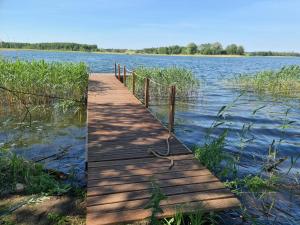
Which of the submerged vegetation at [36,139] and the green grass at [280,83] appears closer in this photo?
the submerged vegetation at [36,139]

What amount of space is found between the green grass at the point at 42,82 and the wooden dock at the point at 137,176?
5328 millimetres

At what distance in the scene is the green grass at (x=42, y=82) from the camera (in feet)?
39.9

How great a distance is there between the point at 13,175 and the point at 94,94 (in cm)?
748

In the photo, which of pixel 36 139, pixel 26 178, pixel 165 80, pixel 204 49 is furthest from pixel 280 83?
pixel 204 49

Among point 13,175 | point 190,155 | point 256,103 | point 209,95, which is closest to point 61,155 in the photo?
point 13,175

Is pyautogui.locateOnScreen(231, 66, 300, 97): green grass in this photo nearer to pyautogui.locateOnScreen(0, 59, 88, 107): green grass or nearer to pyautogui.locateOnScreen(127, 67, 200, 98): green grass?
pyautogui.locateOnScreen(127, 67, 200, 98): green grass

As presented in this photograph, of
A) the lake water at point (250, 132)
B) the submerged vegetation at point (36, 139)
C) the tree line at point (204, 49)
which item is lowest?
the lake water at point (250, 132)

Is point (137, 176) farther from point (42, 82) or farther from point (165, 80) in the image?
point (165, 80)

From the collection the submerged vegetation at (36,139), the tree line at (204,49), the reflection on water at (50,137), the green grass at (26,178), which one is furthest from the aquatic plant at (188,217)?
the tree line at (204,49)

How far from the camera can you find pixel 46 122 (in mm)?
11484

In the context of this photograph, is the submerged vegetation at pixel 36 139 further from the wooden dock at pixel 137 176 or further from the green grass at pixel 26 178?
the wooden dock at pixel 137 176

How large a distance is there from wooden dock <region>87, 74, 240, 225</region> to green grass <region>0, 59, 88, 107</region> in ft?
17.5

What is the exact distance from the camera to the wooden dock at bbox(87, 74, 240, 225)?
12.9 ft

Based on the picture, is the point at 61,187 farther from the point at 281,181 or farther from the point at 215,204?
the point at 281,181
